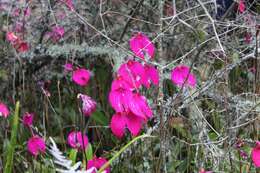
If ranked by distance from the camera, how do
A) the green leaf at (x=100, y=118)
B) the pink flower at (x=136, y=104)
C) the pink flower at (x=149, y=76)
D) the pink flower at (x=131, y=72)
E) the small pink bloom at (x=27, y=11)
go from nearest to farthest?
the pink flower at (x=136, y=104)
the pink flower at (x=131, y=72)
the pink flower at (x=149, y=76)
the small pink bloom at (x=27, y=11)
the green leaf at (x=100, y=118)

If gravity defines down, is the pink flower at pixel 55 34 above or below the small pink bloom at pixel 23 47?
above

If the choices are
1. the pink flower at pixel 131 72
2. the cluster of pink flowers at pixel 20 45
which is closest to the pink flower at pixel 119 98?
the pink flower at pixel 131 72

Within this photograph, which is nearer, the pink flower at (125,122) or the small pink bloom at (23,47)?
the pink flower at (125,122)

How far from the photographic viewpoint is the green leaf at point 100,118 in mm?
2670

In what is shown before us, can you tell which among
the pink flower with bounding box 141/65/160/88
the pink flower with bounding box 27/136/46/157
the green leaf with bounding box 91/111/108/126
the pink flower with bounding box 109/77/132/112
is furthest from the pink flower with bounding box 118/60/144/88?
the green leaf with bounding box 91/111/108/126

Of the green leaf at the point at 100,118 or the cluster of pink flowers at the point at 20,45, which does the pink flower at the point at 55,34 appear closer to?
the cluster of pink flowers at the point at 20,45

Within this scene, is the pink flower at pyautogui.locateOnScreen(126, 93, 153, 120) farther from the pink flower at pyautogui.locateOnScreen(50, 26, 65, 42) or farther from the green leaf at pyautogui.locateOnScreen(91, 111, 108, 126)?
the pink flower at pyautogui.locateOnScreen(50, 26, 65, 42)

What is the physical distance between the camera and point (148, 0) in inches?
110

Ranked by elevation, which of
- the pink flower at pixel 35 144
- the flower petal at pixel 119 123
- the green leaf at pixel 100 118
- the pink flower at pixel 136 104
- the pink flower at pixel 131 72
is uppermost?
the pink flower at pixel 131 72

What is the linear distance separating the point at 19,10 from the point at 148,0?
650 millimetres

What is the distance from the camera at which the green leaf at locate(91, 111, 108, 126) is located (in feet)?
8.76

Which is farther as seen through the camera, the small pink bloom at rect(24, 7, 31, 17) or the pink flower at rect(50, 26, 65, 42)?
the pink flower at rect(50, 26, 65, 42)

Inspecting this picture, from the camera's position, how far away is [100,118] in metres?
2.70

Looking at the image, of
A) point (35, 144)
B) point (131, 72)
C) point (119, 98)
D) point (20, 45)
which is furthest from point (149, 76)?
point (20, 45)
